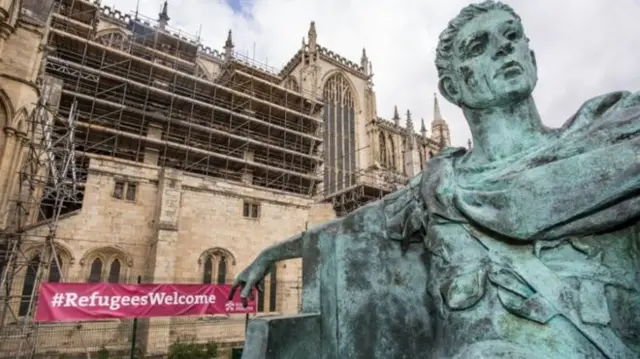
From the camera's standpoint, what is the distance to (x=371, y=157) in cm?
3212

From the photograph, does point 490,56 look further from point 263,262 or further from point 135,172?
point 135,172

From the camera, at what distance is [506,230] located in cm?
100

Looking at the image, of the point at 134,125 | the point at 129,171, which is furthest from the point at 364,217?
the point at 134,125

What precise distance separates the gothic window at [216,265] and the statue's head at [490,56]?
15.0 metres

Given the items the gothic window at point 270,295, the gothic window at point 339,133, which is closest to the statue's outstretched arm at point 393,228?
the gothic window at point 270,295

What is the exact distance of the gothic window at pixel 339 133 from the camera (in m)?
28.7

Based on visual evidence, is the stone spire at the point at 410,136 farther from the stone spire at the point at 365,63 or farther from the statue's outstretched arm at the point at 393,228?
the statue's outstretched arm at the point at 393,228

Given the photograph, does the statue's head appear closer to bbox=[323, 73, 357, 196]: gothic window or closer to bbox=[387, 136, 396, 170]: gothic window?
bbox=[323, 73, 357, 196]: gothic window

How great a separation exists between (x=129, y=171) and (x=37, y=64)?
4.68m

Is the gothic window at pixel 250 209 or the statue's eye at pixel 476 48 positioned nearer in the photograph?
the statue's eye at pixel 476 48

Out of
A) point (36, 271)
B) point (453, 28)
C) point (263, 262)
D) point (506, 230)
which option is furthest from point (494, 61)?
point (36, 271)

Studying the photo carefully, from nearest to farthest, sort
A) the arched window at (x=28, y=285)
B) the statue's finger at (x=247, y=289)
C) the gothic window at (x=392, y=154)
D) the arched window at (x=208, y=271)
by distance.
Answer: the statue's finger at (x=247, y=289), the arched window at (x=28, y=285), the arched window at (x=208, y=271), the gothic window at (x=392, y=154)

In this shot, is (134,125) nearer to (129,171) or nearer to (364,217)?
(129,171)

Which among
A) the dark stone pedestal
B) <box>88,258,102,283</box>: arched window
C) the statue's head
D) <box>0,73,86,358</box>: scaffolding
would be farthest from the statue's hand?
<box>88,258,102,283</box>: arched window
